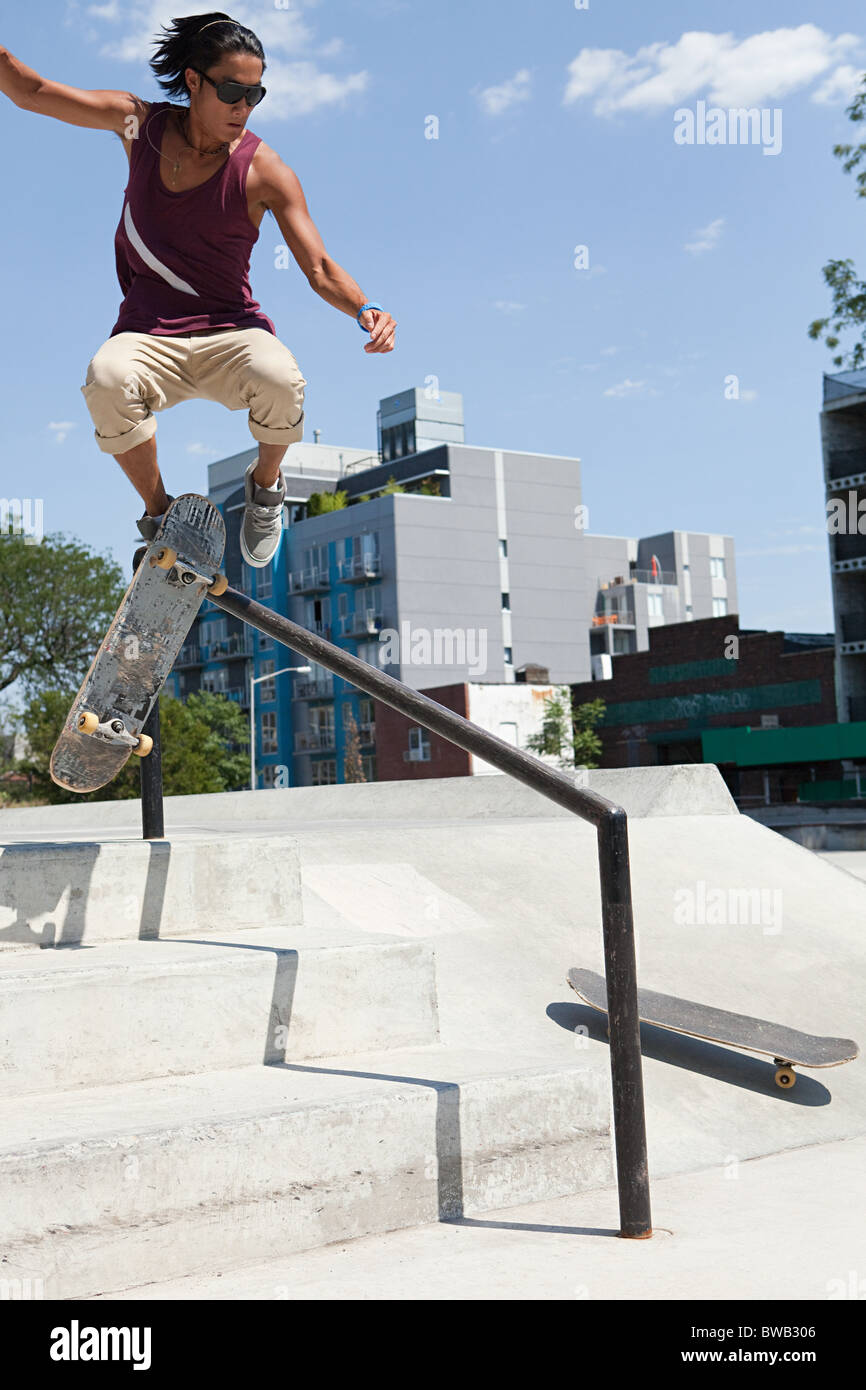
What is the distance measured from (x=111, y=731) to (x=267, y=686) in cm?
6126

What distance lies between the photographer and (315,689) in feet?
199

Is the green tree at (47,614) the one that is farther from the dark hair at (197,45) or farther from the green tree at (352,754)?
the dark hair at (197,45)

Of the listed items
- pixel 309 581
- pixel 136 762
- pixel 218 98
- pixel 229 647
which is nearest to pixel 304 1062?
pixel 218 98

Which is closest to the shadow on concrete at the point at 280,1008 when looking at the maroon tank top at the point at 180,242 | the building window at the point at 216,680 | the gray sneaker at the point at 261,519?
the gray sneaker at the point at 261,519

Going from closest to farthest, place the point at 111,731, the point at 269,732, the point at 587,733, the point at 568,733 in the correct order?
the point at 111,731, the point at 568,733, the point at 587,733, the point at 269,732

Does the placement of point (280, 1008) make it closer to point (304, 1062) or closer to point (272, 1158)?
Answer: point (304, 1062)

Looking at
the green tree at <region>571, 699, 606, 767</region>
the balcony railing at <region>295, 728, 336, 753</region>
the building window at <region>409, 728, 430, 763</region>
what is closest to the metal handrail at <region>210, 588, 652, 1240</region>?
the building window at <region>409, 728, 430, 763</region>

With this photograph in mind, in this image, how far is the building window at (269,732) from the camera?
63312mm

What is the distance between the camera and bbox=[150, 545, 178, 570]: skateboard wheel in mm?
3334

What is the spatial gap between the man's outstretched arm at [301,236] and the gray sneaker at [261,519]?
0.64 meters

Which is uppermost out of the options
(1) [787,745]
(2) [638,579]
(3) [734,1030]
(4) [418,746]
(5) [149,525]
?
(2) [638,579]

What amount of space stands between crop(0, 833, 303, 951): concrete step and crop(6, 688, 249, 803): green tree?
29880 millimetres

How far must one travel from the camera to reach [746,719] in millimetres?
49344
